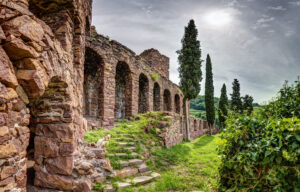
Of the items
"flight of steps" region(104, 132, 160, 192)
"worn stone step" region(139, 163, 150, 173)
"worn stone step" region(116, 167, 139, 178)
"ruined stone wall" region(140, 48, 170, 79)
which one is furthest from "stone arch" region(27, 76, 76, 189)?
"ruined stone wall" region(140, 48, 170, 79)

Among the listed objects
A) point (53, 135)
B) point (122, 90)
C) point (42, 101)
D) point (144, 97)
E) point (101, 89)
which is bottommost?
point (53, 135)

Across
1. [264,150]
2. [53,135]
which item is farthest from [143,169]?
[264,150]

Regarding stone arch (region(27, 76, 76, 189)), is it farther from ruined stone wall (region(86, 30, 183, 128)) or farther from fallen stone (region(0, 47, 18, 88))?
ruined stone wall (region(86, 30, 183, 128))

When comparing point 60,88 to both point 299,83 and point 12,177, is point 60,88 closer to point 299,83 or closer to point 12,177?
point 12,177

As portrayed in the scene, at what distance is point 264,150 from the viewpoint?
2021 millimetres

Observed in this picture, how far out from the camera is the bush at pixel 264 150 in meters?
1.79

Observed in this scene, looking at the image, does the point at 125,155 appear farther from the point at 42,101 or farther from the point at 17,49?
the point at 17,49

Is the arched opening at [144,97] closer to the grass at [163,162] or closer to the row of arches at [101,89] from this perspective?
the row of arches at [101,89]

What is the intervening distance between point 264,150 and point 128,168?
153 inches

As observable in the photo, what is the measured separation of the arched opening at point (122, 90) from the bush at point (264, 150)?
880 cm

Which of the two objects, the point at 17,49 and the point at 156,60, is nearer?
the point at 17,49

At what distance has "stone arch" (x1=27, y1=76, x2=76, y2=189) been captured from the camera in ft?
11.4

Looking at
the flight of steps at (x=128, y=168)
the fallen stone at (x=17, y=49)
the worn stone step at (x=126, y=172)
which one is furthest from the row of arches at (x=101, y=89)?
the fallen stone at (x=17, y=49)

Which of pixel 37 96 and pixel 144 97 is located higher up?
pixel 144 97
